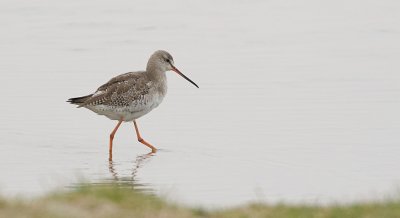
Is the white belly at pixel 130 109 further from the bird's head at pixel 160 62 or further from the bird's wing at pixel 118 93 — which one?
the bird's head at pixel 160 62

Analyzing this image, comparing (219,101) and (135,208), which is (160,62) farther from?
(135,208)

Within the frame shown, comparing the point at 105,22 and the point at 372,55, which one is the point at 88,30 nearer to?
the point at 105,22

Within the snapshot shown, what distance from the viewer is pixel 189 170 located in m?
12.1

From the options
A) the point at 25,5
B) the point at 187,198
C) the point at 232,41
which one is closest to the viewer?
the point at 187,198

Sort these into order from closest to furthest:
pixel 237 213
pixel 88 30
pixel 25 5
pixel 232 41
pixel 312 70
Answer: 1. pixel 237 213
2. pixel 312 70
3. pixel 232 41
4. pixel 88 30
5. pixel 25 5

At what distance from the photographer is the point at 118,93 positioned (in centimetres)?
1361

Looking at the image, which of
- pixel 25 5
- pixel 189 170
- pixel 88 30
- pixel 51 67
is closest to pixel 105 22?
pixel 88 30

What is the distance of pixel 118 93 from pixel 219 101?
112 inches

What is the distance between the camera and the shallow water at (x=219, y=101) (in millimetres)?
11680

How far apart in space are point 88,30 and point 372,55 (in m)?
6.95

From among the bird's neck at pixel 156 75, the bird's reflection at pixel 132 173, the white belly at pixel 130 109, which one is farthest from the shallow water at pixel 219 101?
the bird's neck at pixel 156 75

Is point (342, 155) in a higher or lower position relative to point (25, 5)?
lower

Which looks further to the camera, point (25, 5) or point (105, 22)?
point (25, 5)

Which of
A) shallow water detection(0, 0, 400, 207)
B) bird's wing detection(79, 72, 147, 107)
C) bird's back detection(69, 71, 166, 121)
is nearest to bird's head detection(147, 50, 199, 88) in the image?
bird's back detection(69, 71, 166, 121)
